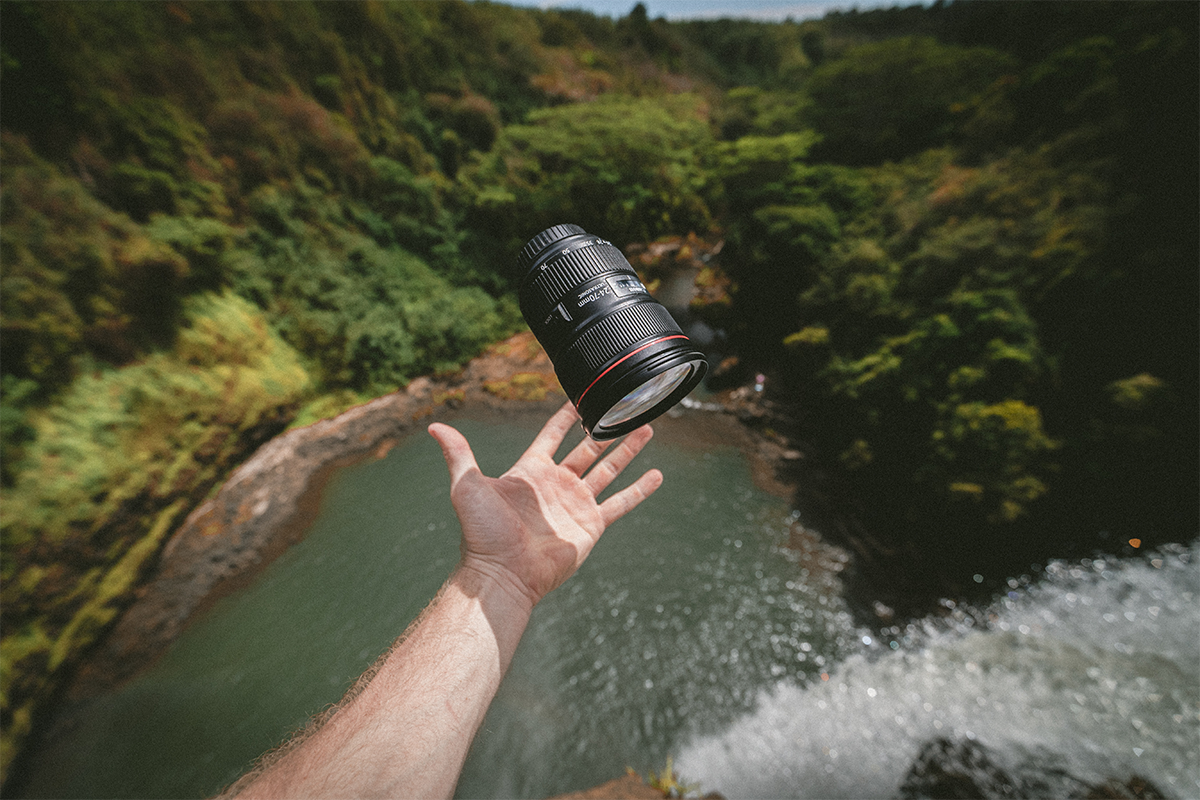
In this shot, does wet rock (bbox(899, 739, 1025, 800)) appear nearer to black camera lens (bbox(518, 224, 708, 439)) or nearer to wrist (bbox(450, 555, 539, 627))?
wrist (bbox(450, 555, 539, 627))

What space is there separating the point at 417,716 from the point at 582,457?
1192 mm

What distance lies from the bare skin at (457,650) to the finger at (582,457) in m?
0.06

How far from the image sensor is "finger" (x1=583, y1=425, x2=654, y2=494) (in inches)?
79.4

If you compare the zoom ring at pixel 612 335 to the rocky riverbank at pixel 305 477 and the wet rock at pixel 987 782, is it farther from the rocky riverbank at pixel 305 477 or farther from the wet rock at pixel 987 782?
the rocky riverbank at pixel 305 477

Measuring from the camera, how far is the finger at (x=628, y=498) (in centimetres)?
192

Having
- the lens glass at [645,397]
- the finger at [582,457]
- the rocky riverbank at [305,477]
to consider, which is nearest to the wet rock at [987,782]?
the rocky riverbank at [305,477]

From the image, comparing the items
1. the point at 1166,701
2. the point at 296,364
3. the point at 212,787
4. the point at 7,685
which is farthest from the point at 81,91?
the point at 1166,701

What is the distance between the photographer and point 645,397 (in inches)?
58.4

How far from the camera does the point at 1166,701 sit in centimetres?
363

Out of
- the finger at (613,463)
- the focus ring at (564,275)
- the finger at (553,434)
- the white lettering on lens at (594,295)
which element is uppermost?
the focus ring at (564,275)

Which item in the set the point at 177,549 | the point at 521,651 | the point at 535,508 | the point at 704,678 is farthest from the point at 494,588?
the point at 177,549

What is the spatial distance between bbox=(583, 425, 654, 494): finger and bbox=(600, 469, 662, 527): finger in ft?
0.31

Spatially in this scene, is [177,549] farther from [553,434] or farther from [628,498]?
[628,498]

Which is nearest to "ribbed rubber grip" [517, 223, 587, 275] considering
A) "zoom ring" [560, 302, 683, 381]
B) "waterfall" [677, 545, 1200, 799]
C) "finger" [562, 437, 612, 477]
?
"zoom ring" [560, 302, 683, 381]
